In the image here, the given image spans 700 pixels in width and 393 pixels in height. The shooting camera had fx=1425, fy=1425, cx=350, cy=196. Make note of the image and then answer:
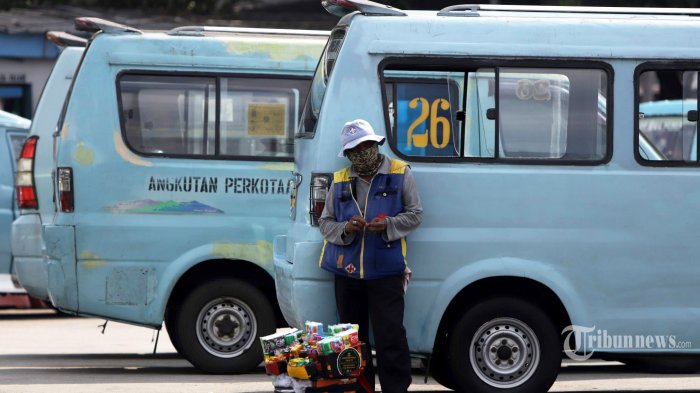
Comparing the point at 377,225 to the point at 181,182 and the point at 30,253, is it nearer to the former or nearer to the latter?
the point at 181,182

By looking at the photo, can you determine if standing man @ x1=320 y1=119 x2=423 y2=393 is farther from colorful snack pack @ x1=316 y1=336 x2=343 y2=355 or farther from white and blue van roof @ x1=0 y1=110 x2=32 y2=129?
white and blue van roof @ x1=0 y1=110 x2=32 y2=129

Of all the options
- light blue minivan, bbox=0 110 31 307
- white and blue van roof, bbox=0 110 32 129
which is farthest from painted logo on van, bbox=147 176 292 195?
white and blue van roof, bbox=0 110 32 129

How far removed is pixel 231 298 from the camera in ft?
34.8

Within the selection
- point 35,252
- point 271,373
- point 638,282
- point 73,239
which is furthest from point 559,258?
point 35,252

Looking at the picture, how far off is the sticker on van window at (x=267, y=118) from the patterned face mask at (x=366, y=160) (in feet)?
8.95

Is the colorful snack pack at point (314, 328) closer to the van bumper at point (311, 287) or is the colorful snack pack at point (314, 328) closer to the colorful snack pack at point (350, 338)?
the colorful snack pack at point (350, 338)

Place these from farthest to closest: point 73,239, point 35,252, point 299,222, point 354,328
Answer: point 35,252 < point 73,239 < point 299,222 < point 354,328

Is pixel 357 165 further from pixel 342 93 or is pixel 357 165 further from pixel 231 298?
pixel 231 298

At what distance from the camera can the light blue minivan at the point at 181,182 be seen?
34.2 feet

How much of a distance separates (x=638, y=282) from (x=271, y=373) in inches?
86.6

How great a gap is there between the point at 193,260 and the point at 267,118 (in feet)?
4.02

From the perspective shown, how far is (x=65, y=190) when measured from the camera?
1048 centimetres

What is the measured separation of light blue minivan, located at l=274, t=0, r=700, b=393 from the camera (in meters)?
8.23

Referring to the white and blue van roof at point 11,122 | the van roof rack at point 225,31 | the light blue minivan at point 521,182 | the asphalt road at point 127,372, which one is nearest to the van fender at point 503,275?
the light blue minivan at point 521,182
